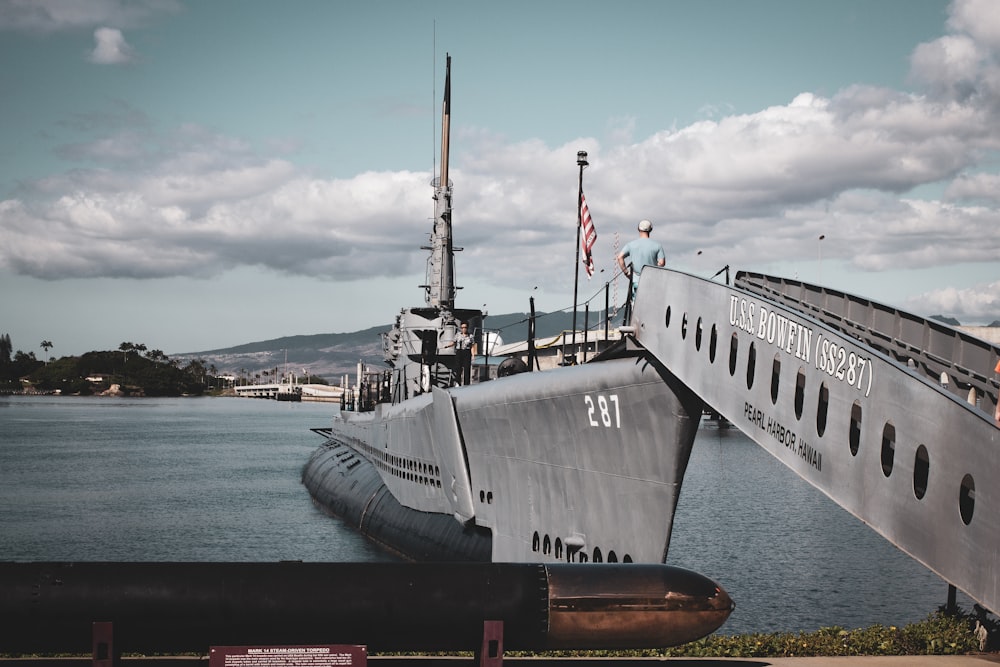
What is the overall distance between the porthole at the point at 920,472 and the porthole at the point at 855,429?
30.1 inches

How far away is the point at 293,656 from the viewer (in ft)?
28.5

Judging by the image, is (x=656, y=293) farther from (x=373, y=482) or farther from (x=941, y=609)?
(x=373, y=482)

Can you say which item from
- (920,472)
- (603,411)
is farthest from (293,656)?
(603,411)

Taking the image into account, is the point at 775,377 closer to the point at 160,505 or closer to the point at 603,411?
the point at 603,411

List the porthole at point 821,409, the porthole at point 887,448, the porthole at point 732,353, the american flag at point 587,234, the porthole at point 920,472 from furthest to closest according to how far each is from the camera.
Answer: the american flag at point 587,234 → the porthole at point 732,353 → the porthole at point 821,409 → the porthole at point 887,448 → the porthole at point 920,472

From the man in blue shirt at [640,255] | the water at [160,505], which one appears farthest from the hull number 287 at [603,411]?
the water at [160,505]

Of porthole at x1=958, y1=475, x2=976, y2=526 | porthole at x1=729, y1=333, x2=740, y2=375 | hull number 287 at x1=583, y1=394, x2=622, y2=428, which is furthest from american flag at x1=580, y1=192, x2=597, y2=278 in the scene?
porthole at x1=958, y1=475, x2=976, y2=526

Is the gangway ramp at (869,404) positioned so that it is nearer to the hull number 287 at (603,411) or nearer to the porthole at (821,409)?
the porthole at (821,409)

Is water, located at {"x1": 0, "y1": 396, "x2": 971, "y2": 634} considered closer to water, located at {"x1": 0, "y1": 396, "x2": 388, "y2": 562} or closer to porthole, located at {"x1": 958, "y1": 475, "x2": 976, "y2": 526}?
water, located at {"x1": 0, "y1": 396, "x2": 388, "y2": 562}

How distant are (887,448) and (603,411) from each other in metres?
7.31

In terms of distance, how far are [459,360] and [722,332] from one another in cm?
1566

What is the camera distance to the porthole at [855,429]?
26.1 feet

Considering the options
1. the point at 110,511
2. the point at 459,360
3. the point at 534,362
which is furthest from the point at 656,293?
the point at 110,511

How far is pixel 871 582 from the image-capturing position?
2880 centimetres
